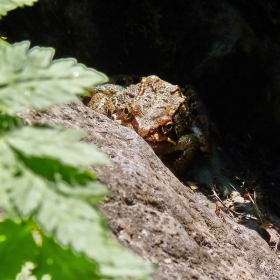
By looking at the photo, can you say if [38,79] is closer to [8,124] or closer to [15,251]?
[8,124]

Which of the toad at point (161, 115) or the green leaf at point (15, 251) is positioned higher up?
the green leaf at point (15, 251)

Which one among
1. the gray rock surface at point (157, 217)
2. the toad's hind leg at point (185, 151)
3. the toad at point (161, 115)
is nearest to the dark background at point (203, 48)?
the toad at point (161, 115)

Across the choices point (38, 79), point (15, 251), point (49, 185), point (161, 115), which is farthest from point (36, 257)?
point (161, 115)

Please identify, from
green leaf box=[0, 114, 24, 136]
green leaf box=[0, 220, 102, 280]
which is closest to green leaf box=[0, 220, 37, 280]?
green leaf box=[0, 220, 102, 280]

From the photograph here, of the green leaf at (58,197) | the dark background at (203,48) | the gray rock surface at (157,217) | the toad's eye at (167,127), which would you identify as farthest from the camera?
the dark background at (203,48)

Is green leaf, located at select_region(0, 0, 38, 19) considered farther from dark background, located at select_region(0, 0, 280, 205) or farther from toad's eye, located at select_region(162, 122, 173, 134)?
dark background, located at select_region(0, 0, 280, 205)

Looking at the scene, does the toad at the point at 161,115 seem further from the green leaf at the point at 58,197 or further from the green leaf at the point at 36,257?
the green leaf at the point at 58,197

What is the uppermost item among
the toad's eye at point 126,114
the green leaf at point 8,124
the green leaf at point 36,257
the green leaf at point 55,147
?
the green leaf at point 55,147

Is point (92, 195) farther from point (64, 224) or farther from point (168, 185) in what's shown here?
point (168, 185)
